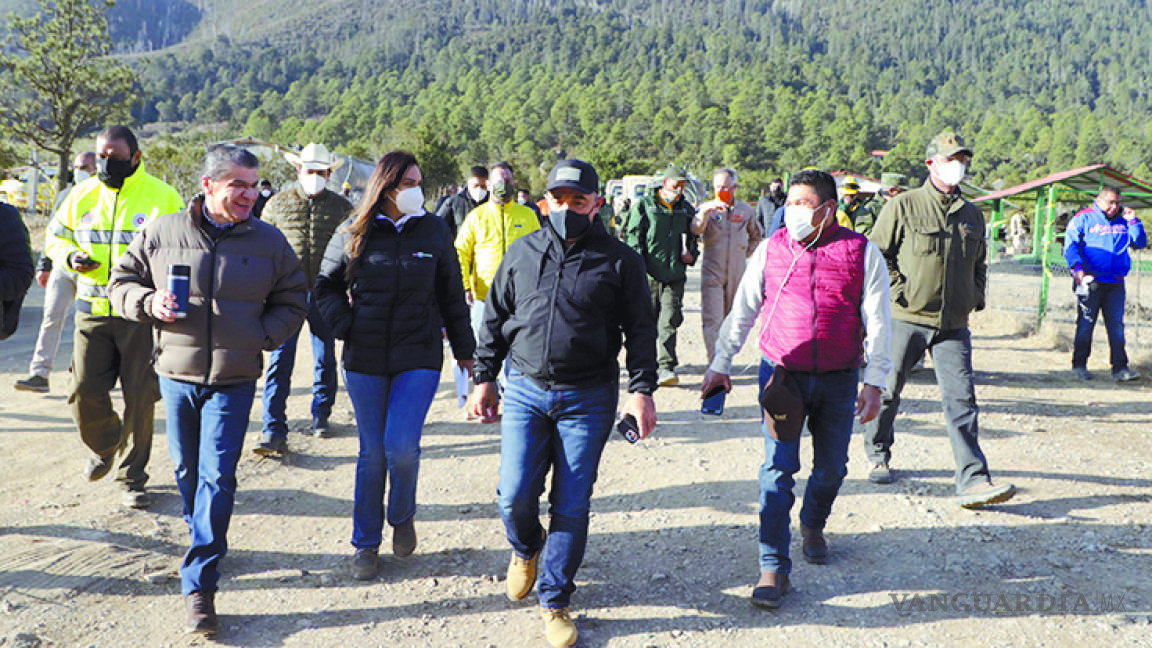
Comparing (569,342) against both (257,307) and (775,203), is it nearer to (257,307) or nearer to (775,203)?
(257,307)

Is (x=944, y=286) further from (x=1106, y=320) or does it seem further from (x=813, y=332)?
(x=1106, y=320)

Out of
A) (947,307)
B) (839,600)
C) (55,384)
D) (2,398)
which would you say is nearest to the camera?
(839,600)

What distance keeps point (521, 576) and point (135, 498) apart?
8.26 feet

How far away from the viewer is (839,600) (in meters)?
3.79

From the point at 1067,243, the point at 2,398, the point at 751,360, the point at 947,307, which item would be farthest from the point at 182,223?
the point at 1067,243

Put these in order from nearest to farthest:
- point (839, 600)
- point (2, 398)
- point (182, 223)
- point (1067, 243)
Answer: point (182, 223) < point (839, 600) < point (2, 398) < point (1067, 243)

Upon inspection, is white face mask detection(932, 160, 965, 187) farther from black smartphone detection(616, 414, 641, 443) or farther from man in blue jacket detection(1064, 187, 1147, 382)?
man in blue jacket detection(1064, 187, 1147, 382)

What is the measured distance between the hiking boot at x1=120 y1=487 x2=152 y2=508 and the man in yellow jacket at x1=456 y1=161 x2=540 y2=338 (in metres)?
2.76

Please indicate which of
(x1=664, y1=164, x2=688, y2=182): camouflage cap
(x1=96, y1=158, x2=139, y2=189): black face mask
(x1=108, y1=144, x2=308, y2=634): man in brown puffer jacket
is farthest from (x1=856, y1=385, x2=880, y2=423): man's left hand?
(x1=664, y1=164, x2=688, y2=182): camouflage cap

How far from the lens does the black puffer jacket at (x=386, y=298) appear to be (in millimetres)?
3873

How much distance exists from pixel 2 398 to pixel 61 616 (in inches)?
184

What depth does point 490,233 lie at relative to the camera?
661 cm

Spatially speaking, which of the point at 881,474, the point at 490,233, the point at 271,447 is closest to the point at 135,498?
the point at 271,447

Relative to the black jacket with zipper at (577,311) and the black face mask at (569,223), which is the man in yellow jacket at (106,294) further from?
the black face mask at (569,223)
